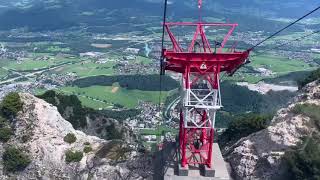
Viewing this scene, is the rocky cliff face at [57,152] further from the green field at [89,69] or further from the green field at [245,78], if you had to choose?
the green field at [89,69]

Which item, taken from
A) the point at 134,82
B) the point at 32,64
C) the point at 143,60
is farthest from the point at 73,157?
the point at 32,64

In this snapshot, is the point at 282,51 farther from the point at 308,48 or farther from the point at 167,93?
the point at 167,93

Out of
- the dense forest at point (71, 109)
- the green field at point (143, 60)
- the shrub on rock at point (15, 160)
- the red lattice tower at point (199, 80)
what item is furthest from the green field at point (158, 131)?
the green field at point (143, 60)

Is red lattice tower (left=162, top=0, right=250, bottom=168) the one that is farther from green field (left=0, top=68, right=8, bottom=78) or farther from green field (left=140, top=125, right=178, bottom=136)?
green field (left=0, top=68, right=8, bottom=78)

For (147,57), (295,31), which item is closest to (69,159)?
(147,57)

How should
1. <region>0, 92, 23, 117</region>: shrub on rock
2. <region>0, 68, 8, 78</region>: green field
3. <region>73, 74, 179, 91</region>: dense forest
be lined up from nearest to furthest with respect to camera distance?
<region>0, 92, 23, 117</region>: shrub on rock, <region>73, 74, 179, 91</region>: dense forest, <region>0, 68, 8, 78</region>: green field

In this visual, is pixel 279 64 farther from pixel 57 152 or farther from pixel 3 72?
pixel 57 152

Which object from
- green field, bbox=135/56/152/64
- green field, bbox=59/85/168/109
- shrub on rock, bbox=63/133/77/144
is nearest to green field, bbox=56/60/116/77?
green field, bbox=135/56/152/64
